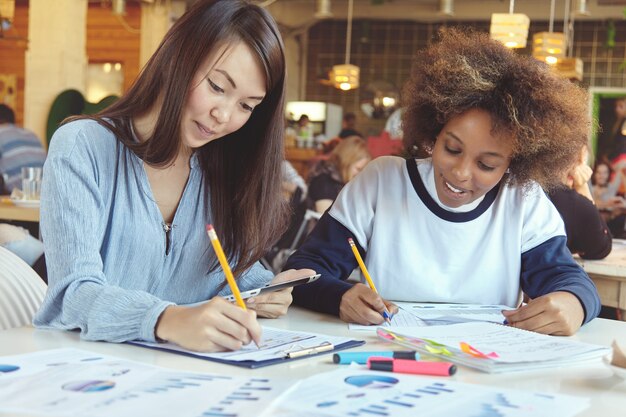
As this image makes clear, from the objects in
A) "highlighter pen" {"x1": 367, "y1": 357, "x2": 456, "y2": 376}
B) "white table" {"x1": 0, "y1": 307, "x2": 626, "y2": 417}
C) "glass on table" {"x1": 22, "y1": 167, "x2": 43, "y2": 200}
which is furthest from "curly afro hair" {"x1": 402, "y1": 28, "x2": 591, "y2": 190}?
"glass on table" {"x1": 22, "y1": 167, "x2": 43, "y2": 200}

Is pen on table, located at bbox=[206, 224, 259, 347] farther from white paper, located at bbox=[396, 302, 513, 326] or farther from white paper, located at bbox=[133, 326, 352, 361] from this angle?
white paper, located at bbox=[396, 302, 513, 326]

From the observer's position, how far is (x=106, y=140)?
164 centimetres

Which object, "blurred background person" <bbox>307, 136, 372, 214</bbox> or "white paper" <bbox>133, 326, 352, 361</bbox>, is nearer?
"white paper" <bbox>133, 326, 352, 361</bbox>

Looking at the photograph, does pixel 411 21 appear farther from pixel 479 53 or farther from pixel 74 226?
pixel 74 226

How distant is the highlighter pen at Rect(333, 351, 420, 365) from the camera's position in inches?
49.1

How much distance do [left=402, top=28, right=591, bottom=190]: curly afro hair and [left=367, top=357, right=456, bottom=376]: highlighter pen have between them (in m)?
0.83

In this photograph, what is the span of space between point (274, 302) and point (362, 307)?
6.7 inches

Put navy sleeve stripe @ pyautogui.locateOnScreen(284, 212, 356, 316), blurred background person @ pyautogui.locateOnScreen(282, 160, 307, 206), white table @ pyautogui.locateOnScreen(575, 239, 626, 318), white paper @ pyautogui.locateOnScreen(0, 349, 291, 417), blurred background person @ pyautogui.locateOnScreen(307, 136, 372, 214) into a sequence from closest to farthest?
white paper @ pyautogui.locateOnScreen(0, 349, 291, 417) → navy sleeve stripe @ pyautogui.locateOnScreen(284, 212, 356, 316) → white table @ pyautogui.locateOnScreen(575, 239, 626, 318) → blurred background person @ pyautogui.locateOnScreen(282, 160, 307, 206) → blurred background person @ pyautogui.locateOnScreen(307, 136, 372, 214)

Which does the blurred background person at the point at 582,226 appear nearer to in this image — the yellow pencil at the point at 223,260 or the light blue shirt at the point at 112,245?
the light blue shirt at the point at 112,245

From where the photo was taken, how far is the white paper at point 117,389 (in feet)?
3.13

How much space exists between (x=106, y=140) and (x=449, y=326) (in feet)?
2.40

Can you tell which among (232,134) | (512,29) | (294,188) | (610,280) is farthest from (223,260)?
(512,29)

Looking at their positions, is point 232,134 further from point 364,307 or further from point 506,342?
point 506,342

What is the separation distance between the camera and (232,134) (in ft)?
6.29
